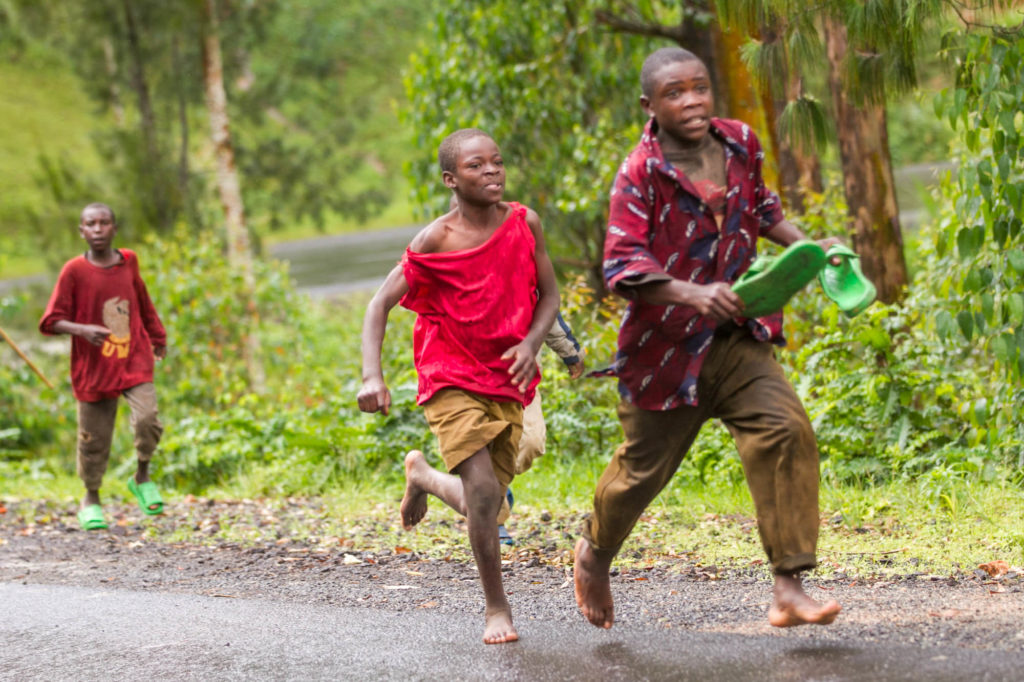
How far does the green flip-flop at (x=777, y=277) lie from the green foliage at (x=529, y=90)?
6.71 metres

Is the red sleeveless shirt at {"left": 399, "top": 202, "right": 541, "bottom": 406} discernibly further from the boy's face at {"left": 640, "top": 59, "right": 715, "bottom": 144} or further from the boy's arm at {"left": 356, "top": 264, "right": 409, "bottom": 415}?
the boy's face at {"left": 640, "top": 59, "right": 715, "bottom": 144}

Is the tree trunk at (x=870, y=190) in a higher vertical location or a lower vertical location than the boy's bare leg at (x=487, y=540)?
higher

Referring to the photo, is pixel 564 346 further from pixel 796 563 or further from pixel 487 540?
pixel 796 563

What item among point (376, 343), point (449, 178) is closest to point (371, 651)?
point (376, 343)

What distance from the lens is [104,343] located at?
748 cm

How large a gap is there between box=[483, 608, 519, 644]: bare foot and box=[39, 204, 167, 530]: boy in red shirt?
3917 millimetres

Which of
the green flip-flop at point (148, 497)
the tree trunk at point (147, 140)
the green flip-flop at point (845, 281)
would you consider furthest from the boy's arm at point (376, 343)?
the tree trunk at point (147, 140)

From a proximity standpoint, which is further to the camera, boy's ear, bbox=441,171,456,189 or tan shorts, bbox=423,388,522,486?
boy's ear, bbox=441,171,456,189

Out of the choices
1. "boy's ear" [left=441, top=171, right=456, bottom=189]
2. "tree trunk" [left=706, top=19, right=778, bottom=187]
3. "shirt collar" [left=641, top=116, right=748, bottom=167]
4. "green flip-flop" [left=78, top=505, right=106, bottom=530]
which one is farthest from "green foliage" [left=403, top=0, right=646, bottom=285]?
"shirt collar" [left=641, top=116, right=748, bottom=167]

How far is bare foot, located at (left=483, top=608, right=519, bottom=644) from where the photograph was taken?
4215mm

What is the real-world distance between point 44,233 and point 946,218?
457 inches

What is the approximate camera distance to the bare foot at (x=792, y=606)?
3646mm

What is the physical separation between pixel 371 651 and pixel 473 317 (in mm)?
1254

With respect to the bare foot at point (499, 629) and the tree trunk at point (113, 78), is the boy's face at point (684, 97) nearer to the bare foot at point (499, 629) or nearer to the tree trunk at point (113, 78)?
the bare foot at point (499, 629)
